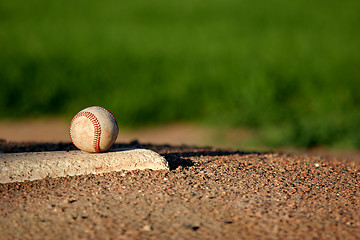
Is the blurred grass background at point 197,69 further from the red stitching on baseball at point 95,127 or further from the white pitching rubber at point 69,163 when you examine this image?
the red stitching on baseball at point 95,127

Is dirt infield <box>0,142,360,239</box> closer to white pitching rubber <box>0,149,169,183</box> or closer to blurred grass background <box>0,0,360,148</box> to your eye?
white pitching rubber <box>0,149,169,183</box>

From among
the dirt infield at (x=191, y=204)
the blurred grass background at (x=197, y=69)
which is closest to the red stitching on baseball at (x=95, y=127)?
the dirt infield at (x=191, y=204)

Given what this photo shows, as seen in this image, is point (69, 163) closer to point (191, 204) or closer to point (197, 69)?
point (191, 204)

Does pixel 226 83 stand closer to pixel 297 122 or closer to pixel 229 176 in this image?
pixel 297 122

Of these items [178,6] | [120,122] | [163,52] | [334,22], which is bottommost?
[120,122]

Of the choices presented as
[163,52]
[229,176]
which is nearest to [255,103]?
[163,52]

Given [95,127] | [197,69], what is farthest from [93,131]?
[197,69]

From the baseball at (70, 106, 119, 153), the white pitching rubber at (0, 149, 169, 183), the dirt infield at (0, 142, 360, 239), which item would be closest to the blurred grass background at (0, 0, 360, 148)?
the dirt infield at (0, 142, 360, 239)
